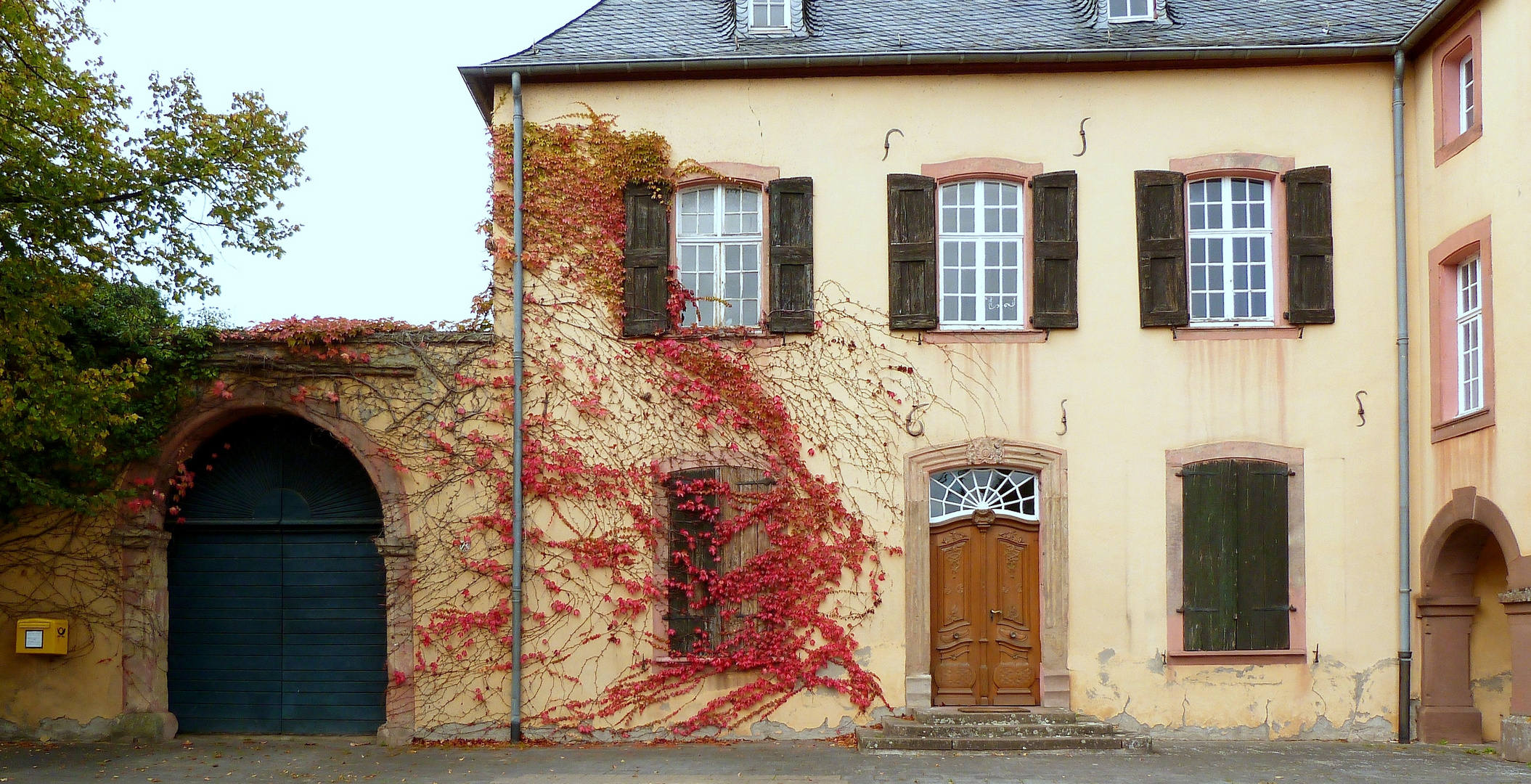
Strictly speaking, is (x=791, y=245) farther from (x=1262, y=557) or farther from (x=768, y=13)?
(x=1262, y=557)

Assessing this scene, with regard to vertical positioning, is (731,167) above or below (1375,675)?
above

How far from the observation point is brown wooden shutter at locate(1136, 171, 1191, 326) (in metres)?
12.7

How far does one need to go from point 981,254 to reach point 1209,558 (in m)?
3.38

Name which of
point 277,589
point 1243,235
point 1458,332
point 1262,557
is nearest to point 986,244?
point 1243,235

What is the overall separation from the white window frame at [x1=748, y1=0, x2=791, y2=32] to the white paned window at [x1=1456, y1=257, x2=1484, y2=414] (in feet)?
21.0

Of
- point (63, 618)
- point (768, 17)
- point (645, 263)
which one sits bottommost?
point (63, 618)

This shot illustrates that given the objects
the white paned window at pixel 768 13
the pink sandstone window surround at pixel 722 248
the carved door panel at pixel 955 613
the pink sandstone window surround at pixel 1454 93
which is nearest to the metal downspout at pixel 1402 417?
the pink sandstone window surround at pixel 1454 93

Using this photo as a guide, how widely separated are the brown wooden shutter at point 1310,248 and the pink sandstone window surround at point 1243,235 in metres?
0.08

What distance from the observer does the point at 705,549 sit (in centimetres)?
1275

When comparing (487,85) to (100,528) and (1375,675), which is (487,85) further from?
(1375,675)

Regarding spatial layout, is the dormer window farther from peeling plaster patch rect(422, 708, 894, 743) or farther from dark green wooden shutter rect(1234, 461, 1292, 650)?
peeling plaster patch rect(422, 708, 894, 743)

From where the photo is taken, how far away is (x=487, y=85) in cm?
1317

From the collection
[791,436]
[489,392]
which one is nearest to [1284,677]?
[791,436]

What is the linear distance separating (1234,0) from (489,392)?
8.04 m
